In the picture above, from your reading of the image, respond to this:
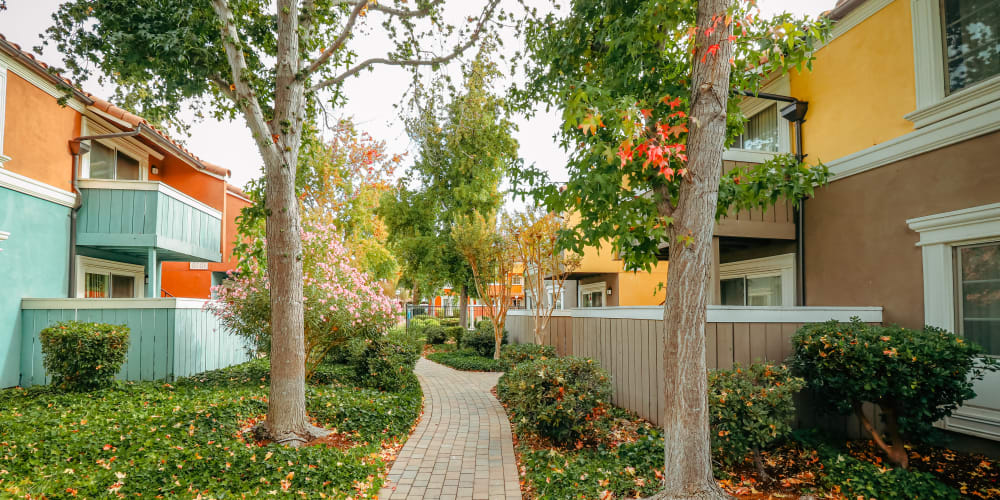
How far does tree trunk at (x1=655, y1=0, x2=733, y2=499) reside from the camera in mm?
3895

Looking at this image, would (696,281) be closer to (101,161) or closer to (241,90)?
(241,90)

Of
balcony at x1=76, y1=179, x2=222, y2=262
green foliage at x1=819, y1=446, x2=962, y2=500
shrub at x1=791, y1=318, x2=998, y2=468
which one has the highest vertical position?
balcony at x1=76, y1=179, x2=222, y2=262

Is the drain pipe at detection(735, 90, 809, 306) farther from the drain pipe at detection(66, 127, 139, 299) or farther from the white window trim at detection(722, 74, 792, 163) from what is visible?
the drain pipe at detection(66, 127, 139, 299)

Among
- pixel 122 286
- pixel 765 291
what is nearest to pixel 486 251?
pixel 765 291

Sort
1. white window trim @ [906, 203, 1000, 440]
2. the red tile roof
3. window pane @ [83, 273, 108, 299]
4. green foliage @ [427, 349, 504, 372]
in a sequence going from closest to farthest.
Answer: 1. white window trim @ [906, 203, 1000, 440]
2. the red tile roof
3. window pane @ [83, 273, 108, 299]
4. green foliage @ [427, 349, 504, 372]

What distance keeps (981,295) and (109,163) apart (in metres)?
15.3

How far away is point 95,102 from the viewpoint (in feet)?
32.3

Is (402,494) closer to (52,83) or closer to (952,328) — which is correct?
(952,328)

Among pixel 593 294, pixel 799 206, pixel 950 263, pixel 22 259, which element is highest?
pixel 799 206

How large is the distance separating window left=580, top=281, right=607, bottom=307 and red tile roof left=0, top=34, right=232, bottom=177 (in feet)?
41.0

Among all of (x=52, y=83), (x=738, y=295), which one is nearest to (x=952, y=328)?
(x=738, y=295)

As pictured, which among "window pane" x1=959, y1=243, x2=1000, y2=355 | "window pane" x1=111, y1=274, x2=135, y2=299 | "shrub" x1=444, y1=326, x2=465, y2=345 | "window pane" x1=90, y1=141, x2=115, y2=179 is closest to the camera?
"window pane" x1=959, y1=243, x2=1000, y2=355

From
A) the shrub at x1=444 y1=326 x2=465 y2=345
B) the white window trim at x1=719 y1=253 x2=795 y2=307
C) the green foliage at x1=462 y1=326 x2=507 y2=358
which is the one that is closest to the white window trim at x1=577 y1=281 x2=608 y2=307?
the green foliage at x1=462 y1=326 x2=507 y2=358

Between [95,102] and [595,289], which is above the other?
[95,102]
